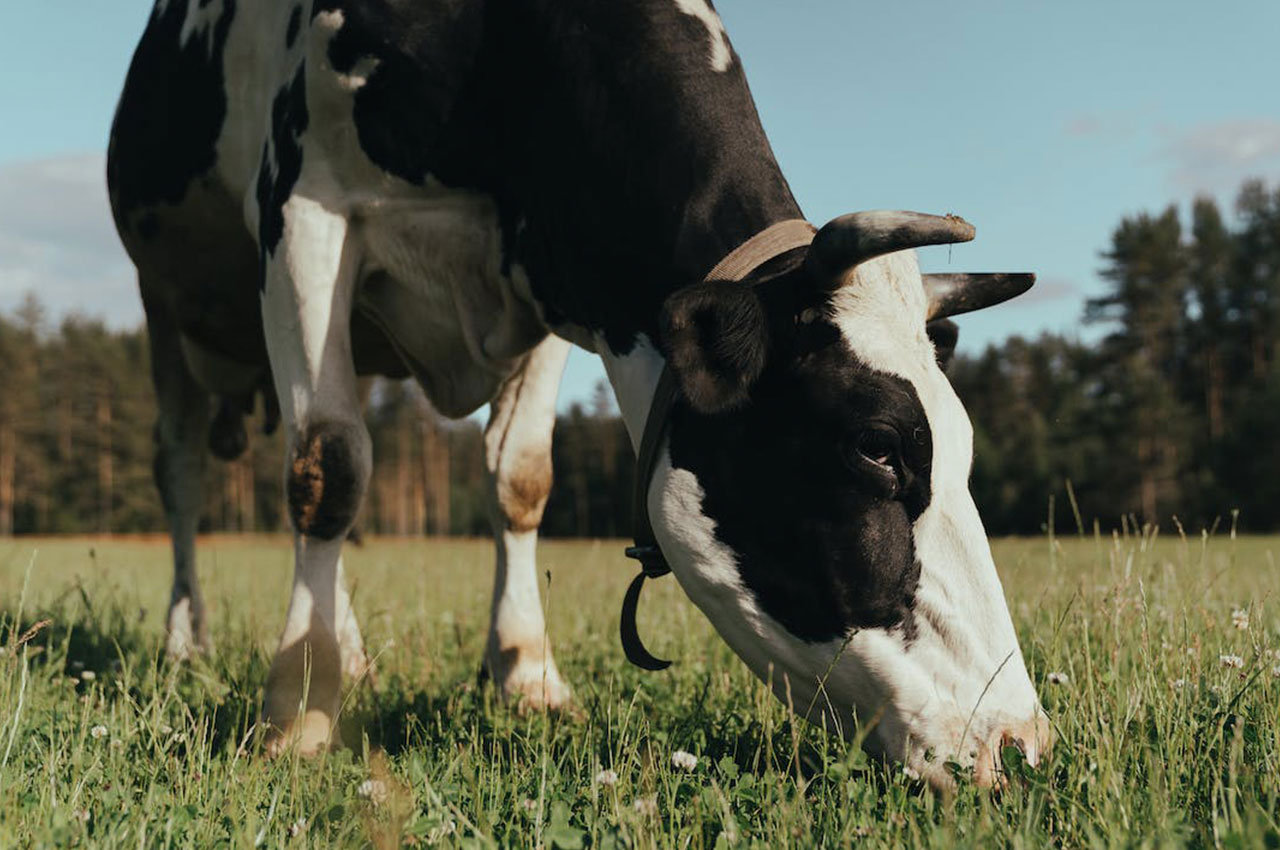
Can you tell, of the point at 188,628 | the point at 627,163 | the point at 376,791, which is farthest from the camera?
the point at 188,628

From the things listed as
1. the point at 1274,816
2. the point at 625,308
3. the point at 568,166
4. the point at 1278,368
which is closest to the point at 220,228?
the point at 568,166

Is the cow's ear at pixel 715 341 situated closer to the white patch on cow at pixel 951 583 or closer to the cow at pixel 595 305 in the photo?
the cow at pixel 595 305

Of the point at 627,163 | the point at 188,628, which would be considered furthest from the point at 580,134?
the point at 188,628

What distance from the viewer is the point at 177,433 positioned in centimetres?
652

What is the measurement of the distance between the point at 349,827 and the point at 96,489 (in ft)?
257

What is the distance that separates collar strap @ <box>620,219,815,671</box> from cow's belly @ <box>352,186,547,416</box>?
1047mm

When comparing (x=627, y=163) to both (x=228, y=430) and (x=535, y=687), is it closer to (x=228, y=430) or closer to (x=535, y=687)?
(x=535, y=687)

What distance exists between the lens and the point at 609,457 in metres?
78.9

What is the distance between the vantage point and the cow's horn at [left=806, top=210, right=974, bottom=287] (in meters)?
2.48

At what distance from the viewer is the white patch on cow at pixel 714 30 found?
3.41 meters

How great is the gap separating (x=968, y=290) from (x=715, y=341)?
0.82 m

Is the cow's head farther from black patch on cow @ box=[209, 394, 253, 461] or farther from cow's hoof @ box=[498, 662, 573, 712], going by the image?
black patch on cow @ box=[209, 394, 253, 461]

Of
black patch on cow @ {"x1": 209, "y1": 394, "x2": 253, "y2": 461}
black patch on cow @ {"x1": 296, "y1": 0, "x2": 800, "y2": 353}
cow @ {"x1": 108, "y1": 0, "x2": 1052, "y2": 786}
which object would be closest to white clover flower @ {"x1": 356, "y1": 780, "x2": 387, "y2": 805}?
cow @ {"x1": 108, "y1": 0, "x2": 1052, "y2": 786}

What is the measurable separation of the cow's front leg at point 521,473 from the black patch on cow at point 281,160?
1281mm
